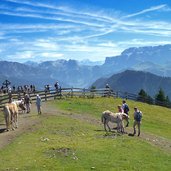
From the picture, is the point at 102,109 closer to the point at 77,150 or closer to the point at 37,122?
the point at 37,122

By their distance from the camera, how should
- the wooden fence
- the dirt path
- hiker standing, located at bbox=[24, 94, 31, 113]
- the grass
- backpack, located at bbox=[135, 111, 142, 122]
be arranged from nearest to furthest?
the dirt path → backpack, located at bbox=[135, 111, 142, 122] → hiker standing, located at bbox=[24, 94, 31, 113] → the grass → the wooden fence

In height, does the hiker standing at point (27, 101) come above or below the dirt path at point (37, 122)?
above

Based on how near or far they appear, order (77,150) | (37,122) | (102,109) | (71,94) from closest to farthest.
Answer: (77,150) → (37,122) → (102,109) → (71,94)

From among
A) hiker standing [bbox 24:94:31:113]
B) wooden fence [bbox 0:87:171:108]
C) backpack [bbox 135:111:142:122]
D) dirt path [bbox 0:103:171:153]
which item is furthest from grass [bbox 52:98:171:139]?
backpack [bbox 135:111:142:122]

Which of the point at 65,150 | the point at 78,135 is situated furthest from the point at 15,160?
the point at 78,135

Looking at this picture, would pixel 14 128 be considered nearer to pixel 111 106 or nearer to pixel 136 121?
pixel 136 121

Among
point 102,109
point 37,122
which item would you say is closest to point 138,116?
point 37,122

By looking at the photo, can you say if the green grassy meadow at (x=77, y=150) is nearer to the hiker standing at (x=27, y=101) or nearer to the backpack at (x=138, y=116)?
the backpack at (x=138, y=116)

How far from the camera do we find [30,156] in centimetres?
2427

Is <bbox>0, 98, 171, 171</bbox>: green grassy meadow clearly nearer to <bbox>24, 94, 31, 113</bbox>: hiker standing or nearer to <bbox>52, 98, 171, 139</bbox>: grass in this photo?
<bbox>24, 94, 31, 113</bbox>: hiker standing

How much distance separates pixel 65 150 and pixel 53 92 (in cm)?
3599

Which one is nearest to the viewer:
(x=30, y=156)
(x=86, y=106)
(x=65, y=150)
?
(x=30, y=156)

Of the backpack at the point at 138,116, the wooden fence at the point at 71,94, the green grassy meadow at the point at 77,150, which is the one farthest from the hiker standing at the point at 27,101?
the backpack at the point at 138,116

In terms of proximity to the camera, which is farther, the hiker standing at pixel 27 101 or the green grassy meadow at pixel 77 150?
the hiker standing at pixel 27 101
